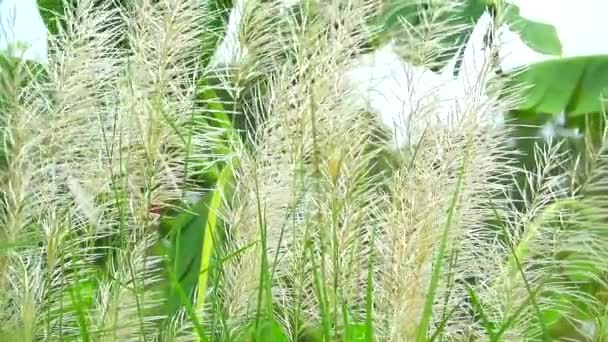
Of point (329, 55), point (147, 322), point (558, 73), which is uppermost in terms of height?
point (558, 73)

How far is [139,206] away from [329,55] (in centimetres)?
23

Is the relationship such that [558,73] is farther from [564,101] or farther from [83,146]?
[83,146]

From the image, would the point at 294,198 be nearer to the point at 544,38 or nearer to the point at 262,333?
the point at 262,333

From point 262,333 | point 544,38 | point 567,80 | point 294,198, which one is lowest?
point 262,333

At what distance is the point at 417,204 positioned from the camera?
2.58ft

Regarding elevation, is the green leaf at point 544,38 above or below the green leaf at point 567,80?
above

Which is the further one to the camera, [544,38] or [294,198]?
[544,38]

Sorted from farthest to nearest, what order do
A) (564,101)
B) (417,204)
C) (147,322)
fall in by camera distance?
Answer: (564,101) → (147,322) → (417,204)

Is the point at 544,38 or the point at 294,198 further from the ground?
the point at 544,38

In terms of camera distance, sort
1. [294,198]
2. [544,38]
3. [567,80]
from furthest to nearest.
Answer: [544,38], [567,80], [294,198]

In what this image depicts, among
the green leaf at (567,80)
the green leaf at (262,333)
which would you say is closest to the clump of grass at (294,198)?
the green leaf at (262,333)

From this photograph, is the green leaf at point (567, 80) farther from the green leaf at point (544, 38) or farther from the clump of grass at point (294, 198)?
the clump of grass at point (294, 198)

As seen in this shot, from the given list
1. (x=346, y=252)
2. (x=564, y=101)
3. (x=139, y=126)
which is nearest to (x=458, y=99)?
(x=346, y=252)

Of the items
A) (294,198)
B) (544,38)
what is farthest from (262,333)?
(544,38)
